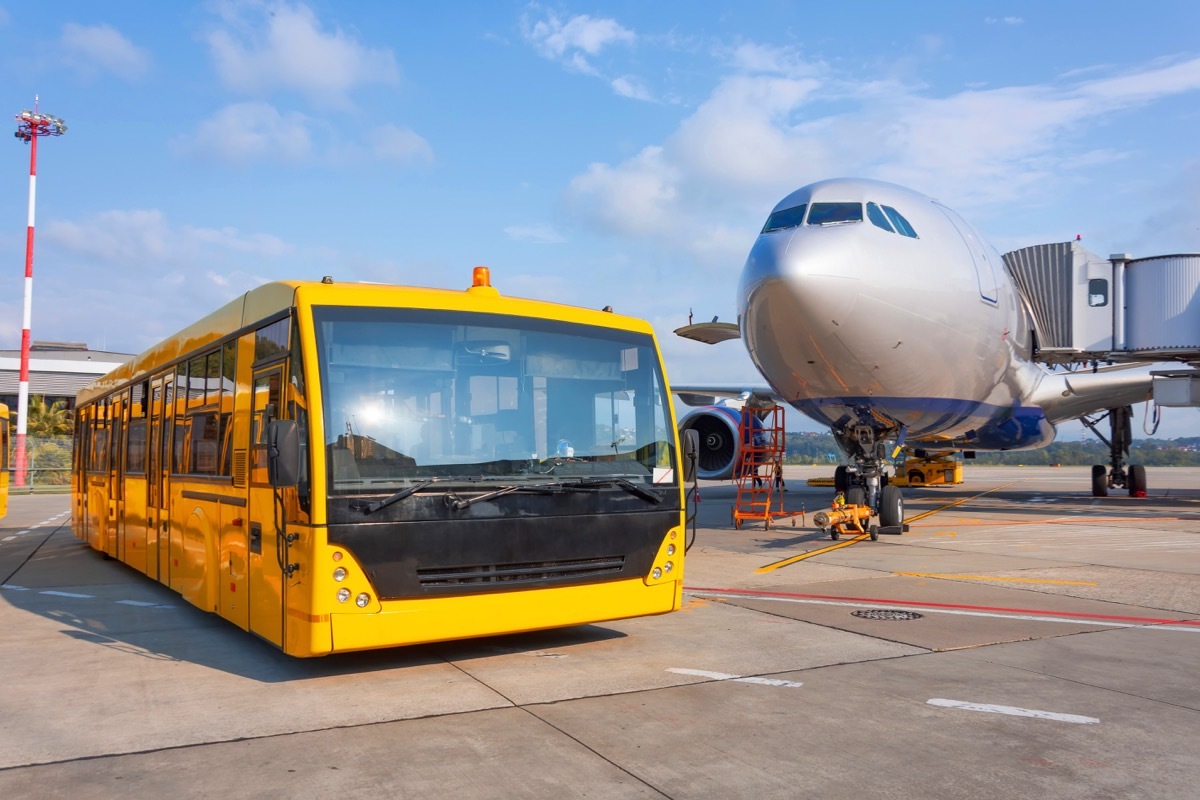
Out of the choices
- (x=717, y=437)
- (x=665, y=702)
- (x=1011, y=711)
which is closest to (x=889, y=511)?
(x=717, y=437)

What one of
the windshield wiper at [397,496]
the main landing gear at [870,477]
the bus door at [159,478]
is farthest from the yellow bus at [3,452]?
the main landing gear at [870,477]

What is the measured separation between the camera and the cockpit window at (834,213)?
12180 millimetres

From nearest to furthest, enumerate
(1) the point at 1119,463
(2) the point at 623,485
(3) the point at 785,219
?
(2) the point at 623,485
(3) the point at 785,219
(1) the point at 1119,463

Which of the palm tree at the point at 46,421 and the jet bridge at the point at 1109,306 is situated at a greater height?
the jet bridge at the point at 1109,306

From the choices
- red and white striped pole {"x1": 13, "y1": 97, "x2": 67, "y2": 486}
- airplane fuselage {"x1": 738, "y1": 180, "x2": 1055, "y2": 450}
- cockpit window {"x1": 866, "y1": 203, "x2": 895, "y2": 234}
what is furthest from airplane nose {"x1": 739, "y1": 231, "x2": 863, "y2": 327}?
red and white striped pole {"x1": 13, "y1": 97, "x2": 67, "y2": 486}

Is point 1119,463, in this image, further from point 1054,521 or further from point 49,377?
point 49,377

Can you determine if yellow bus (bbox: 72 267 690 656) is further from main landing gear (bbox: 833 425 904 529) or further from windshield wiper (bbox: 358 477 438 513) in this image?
main landing gear (bbox: 833 425 904 529)

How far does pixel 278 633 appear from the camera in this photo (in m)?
5.68

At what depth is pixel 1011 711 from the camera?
489 centimetres

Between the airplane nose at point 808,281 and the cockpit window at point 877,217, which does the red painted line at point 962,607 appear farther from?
the cockpit window at point 877,217

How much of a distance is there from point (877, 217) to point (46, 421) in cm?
3804

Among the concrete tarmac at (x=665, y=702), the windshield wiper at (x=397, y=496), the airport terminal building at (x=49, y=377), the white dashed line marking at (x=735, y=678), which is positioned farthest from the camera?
the airport terminal building at (x=49, y=377)

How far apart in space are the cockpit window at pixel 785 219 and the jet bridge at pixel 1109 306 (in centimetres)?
672

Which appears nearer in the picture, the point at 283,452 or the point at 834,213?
the point at 283,452
